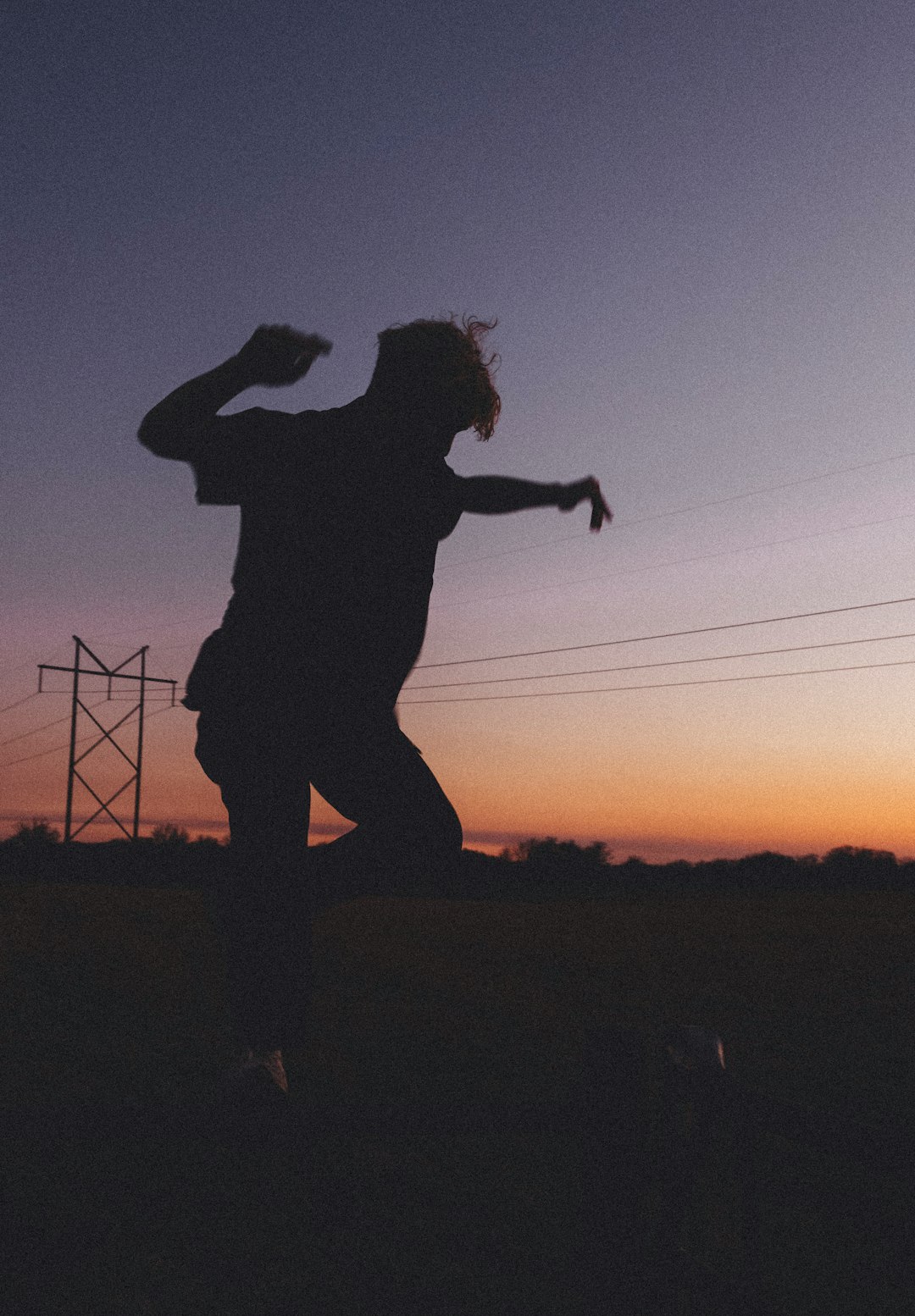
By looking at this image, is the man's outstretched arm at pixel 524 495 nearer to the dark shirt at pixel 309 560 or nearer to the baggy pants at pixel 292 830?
the dark shirt at pixel 309 560

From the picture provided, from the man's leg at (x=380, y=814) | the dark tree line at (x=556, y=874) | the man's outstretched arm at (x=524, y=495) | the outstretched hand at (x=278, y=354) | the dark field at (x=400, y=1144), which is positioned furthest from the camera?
the dark tree line at (x=556, y=874)

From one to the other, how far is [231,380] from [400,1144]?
7.74 feet

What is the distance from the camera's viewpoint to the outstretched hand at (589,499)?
3404 millimetres

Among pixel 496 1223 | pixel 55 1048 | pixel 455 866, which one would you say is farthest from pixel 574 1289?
pixel 55 1048

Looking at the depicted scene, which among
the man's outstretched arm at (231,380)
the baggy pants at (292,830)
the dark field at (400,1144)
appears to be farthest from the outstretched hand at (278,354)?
the dark field at (400,1144)

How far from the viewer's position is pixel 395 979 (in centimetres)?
655

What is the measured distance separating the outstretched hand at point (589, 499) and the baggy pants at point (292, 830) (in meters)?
1.10

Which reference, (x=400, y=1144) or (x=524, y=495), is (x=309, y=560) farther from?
(x=400, y=1144)

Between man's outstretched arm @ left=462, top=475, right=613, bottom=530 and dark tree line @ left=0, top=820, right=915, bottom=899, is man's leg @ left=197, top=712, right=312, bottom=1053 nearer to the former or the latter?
man's outstretched arm @ left=462, top=475, right=613, bottom=530

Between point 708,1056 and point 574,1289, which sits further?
point 574,1289

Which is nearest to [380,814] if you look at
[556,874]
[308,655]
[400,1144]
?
[308,655]

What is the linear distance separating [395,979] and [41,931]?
16.2ft

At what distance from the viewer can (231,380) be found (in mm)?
2477

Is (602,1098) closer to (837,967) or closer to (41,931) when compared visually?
(837,967)
